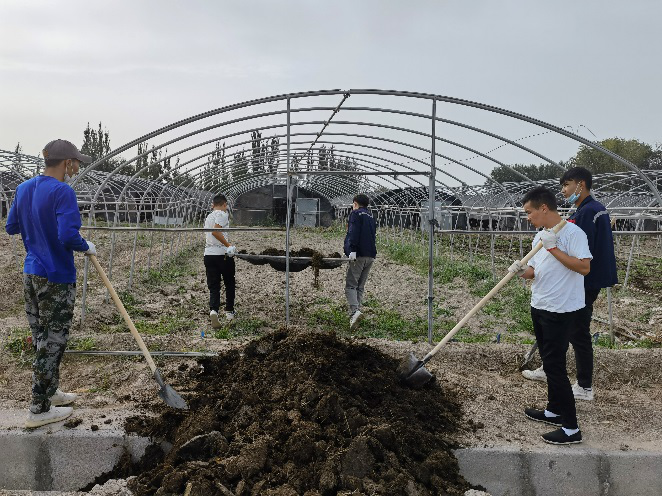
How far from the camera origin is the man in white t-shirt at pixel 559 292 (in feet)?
12.9

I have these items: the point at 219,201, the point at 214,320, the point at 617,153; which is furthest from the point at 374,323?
the point at 617,153

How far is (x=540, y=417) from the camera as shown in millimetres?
4371

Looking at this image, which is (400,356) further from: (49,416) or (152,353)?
(49,416)

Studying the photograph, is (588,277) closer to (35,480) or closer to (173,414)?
(173,414)

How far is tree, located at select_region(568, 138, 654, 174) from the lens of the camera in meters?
29.5

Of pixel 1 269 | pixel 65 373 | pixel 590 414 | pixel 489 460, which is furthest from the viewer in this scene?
pixel 1 269

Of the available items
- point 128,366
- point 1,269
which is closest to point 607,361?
point 128,366

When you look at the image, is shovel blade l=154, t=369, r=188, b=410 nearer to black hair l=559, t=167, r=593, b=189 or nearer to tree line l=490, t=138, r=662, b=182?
black hair l=559, t=167, r=593, b=189

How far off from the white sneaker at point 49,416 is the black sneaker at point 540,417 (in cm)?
352

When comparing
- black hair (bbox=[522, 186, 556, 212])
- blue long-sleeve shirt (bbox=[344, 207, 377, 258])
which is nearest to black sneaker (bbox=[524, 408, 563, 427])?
black hair (bbox=[522, 186, 556, 212])

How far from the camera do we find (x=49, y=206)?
412 centimetres

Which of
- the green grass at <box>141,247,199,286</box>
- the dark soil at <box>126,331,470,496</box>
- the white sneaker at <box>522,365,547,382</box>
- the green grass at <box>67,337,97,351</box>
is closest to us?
the dark soil at <box>126,331,470,496</box>

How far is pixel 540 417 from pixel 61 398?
3763 millimetres

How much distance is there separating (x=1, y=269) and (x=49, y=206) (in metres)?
8.68
